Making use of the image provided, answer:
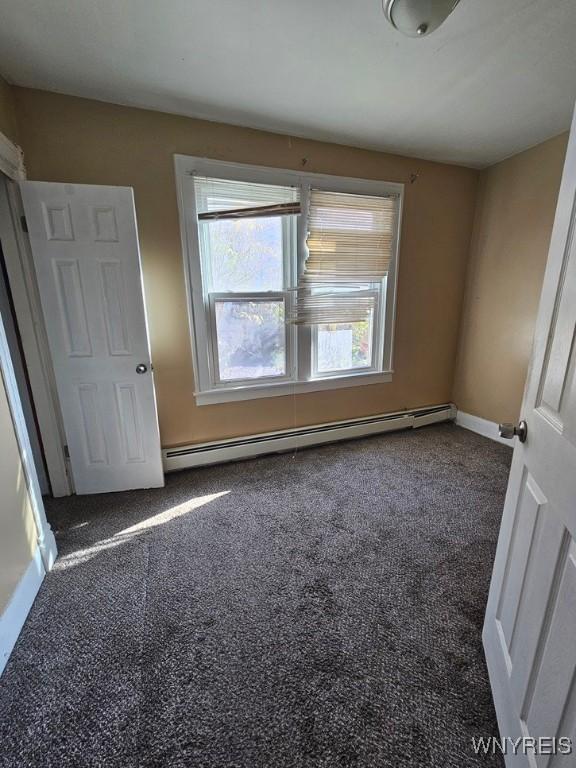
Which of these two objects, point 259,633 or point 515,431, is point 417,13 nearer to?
point 515,431

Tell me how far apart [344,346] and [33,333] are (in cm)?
230

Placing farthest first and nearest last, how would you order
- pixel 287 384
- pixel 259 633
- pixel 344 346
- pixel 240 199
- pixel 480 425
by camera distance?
1. pixel 480 425
2. pixel 344 346
3. pixel 287 384
4. pixel 240 199
5. pixel 259 633

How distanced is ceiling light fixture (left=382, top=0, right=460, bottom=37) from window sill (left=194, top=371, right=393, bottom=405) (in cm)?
213

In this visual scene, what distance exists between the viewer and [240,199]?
2.36 metres

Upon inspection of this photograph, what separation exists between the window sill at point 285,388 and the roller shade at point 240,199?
50.2 inches

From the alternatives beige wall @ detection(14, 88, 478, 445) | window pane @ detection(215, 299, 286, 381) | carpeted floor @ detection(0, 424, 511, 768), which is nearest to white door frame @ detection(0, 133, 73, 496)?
beige wall @ detection(14, 88, 478, 445)

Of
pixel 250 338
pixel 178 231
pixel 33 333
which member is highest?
pixel 178 231

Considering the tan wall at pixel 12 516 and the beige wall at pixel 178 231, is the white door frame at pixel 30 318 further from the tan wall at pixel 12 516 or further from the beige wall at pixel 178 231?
the tan wall at pixel 12 516

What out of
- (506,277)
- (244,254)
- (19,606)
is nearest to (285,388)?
(244,254)

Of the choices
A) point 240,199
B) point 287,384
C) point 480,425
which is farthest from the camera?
point 480,425

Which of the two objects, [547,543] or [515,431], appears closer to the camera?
[547,543]

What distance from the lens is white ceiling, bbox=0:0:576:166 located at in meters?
1.35

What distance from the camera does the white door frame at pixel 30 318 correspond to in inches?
71.9

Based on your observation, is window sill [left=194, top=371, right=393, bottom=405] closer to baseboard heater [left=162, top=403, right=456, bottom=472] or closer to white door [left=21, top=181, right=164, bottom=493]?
baseboard heater [left=162, top=403, right=456, bottom=472]
